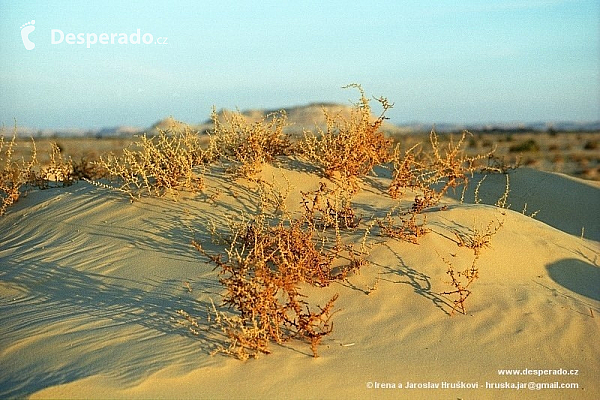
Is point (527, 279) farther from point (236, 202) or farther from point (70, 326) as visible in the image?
point (70, 326)

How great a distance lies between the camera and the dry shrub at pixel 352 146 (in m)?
7.80

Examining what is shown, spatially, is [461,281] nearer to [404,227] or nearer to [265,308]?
[404,227]

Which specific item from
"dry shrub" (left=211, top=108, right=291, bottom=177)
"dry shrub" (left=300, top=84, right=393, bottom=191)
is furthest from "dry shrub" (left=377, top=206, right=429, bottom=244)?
"dry shrub" (left=211, top=108, right=291, bottom=177)

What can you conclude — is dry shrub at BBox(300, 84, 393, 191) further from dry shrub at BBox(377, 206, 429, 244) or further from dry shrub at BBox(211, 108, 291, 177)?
dry shrub at BBox(377, 206, 429, 244)

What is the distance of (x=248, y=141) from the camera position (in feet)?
26.1

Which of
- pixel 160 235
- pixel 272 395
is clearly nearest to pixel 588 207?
pixel 160 235

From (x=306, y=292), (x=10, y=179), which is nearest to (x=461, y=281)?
(x=306, y=292)

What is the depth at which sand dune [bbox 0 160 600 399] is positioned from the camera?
4434mm

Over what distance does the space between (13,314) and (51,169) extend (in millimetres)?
5097

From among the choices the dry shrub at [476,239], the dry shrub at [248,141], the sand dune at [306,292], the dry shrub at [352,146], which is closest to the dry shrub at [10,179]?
the sand dune at [306,292]

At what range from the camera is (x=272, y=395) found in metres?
4.26

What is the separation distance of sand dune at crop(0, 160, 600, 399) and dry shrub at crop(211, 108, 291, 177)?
22 cm

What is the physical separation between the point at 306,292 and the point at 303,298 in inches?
3.9

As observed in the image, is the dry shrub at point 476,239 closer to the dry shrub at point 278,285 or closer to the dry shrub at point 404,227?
the dry shrub at point 404,227
